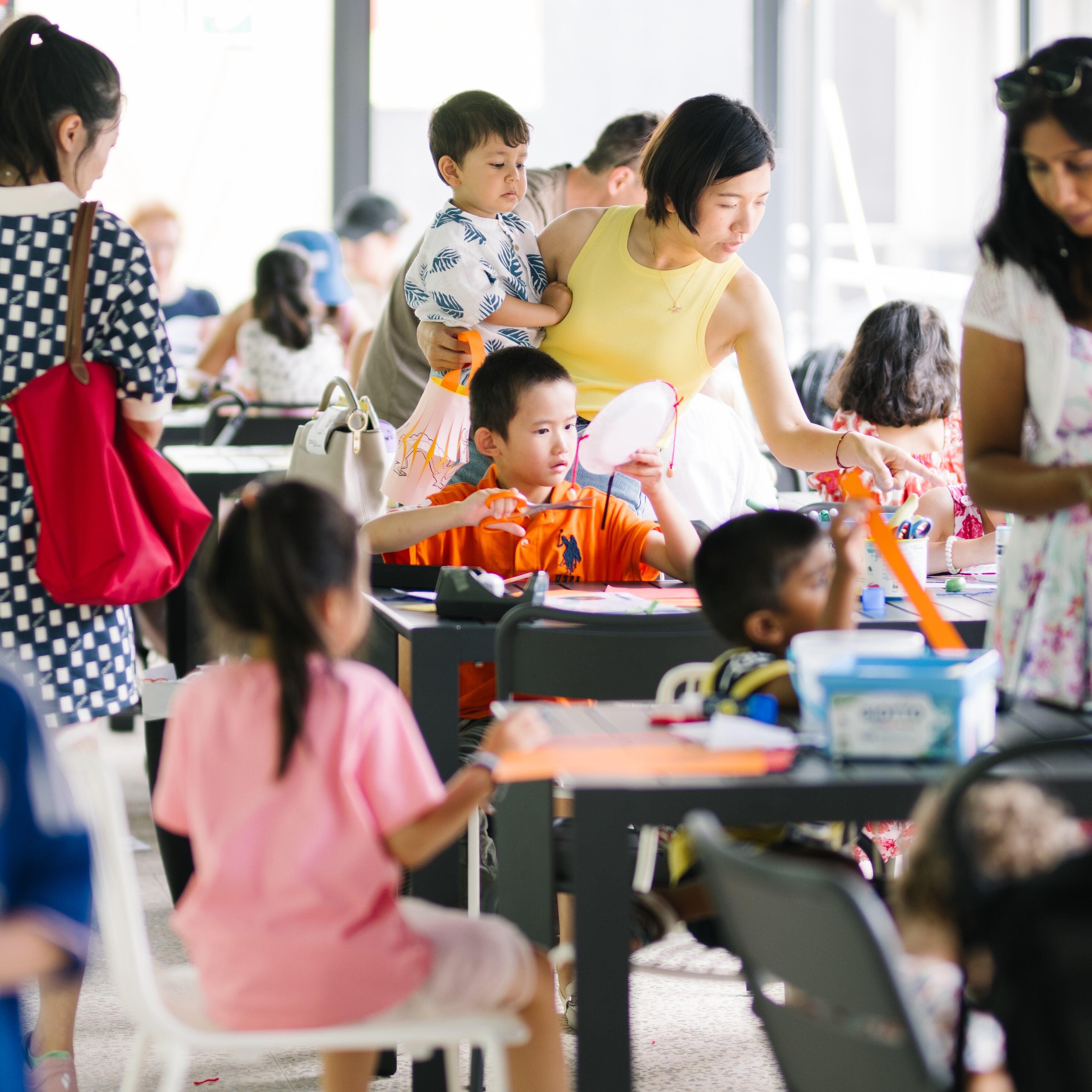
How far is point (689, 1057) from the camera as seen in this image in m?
2.27

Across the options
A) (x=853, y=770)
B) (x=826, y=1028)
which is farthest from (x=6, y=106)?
(x=826, y=1028)

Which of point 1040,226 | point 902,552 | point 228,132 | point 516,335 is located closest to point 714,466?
point 516,335

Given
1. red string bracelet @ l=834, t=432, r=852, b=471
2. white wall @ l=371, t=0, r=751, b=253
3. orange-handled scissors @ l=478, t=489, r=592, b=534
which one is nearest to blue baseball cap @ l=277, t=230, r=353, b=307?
white wall @ l=371, t=0, r=751, b=253

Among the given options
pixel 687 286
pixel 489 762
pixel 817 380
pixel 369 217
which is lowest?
pixel 489 762

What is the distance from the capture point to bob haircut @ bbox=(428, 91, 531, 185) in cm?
285

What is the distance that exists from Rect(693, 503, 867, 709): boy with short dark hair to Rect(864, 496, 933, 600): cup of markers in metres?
0.41

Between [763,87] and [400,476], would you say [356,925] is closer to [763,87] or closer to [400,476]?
[400,476]

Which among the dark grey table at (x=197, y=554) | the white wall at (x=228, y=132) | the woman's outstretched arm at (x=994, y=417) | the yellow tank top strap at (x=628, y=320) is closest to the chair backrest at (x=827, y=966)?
the woman's outstretched arm at (x=994, y=417)

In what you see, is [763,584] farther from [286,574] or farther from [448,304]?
[448,304]

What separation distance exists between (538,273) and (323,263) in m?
3.00

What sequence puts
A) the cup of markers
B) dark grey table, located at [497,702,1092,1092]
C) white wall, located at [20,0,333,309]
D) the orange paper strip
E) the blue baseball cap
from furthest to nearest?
white wall, located at [20,0,333,309] < the blue baseball cap < the cup of markers < the orange paper strip < dark grey table, located at [497,702,1092,1092]

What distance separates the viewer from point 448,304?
2.88 m

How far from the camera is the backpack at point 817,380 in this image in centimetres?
413

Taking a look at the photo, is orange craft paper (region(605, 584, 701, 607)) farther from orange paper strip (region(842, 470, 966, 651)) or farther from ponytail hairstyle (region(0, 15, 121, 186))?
ponytail hairstyle (region(0, 15, 121, 186))
